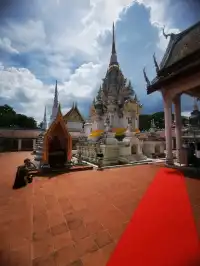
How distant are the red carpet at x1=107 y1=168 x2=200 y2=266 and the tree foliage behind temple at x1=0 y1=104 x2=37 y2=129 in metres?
45.9

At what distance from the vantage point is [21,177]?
5477 mm

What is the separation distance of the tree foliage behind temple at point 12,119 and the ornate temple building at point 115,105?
33394 mm

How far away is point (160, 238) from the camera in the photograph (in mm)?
2316

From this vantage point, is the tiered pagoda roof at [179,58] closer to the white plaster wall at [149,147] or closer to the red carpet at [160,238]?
the red carpet at [160,238]

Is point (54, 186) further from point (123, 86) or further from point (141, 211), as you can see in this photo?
point (123, 86)

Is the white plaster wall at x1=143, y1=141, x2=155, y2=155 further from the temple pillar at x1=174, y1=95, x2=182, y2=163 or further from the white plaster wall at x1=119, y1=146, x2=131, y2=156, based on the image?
the temple pillar at x1=174, y1=95, x2=182, y2=163

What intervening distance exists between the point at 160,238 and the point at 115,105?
581 inches

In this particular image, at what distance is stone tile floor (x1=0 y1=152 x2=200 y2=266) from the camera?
81.0 inches

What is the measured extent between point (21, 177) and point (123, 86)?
50.7 feet

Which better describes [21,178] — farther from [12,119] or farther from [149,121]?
[149,121]

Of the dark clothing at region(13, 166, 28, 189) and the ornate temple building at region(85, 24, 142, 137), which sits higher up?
the ornate temple building at region(85, 24, 142, 137)

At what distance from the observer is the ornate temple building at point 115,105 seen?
16078mm

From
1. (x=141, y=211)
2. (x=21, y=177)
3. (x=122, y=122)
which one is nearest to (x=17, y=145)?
(x=122, y=122)

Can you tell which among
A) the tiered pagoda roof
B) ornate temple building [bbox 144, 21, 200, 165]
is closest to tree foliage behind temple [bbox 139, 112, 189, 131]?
ornate temple building [bbox 144, 21, 200, 165]
